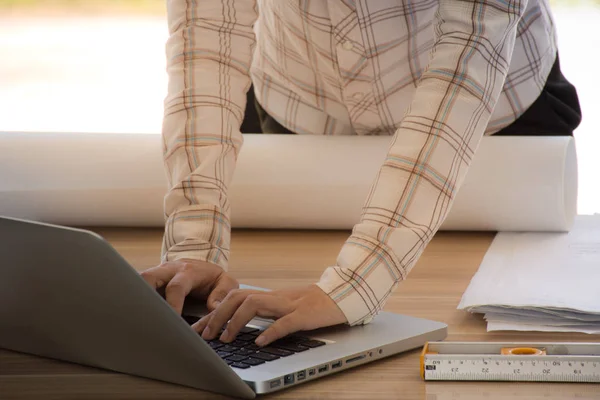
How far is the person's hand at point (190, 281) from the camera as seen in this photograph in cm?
105

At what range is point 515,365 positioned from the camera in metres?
0.84

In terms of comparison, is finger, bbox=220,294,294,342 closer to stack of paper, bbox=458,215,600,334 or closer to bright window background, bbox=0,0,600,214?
stack of paper, bbox=458,215,600,334

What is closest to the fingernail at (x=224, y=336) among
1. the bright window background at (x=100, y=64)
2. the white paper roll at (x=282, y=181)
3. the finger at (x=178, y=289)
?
the finger at (x=178, y=289)

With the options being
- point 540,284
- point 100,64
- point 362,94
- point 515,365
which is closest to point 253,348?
point 515,365

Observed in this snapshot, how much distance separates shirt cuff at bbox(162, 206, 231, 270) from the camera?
1.17m

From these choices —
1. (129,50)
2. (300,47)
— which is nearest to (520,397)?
(300,47)

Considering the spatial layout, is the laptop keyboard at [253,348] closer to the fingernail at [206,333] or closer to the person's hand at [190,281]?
the fingernail at [206,333]

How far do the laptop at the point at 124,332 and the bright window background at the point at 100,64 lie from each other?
3.50 m

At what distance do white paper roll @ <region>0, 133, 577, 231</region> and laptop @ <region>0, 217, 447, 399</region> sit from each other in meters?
0.65

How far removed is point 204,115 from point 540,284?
52 centimetres

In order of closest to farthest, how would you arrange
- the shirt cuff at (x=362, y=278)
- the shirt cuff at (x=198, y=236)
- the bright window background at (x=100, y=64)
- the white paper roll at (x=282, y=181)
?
the shirt cuff at (x=362, y=278) → the shirt cuff at (x=198, y=236) → the white paper roll at (x=282, y=181) → the bright window background at (x=100, y=64)

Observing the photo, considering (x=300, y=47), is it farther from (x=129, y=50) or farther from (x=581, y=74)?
(x=129, y=50)

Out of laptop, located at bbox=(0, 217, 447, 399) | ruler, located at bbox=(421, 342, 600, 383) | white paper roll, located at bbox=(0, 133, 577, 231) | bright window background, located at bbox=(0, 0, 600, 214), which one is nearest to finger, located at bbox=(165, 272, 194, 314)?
laptop, located at bbox=(0, 217, 447, 399)

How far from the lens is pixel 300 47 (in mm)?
1603
